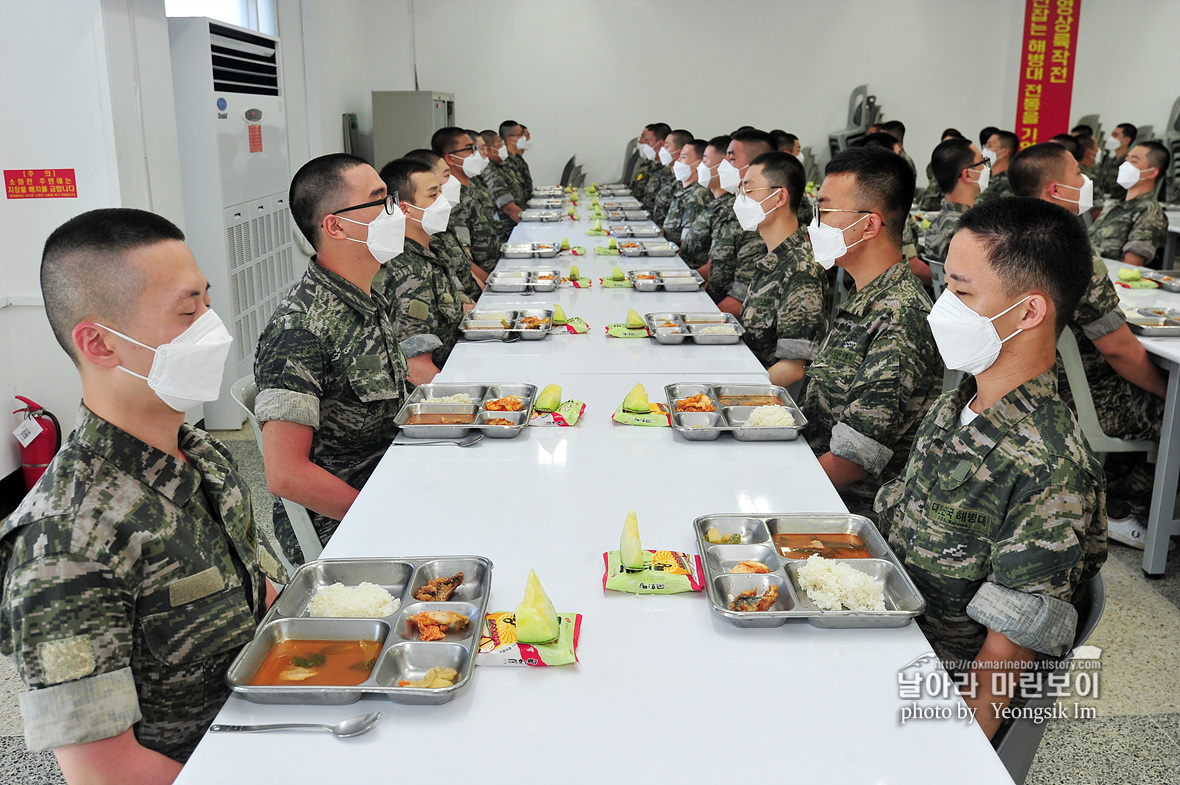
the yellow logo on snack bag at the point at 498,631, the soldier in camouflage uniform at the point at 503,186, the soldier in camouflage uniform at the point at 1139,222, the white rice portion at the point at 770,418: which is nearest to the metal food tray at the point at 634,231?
the soldier in camouflage uniform at the point at 503,186

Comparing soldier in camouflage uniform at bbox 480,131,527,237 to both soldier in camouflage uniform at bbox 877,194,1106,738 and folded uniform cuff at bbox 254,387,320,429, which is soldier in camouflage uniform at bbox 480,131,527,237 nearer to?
folded uniform cuff at bbox 254,387,320,429

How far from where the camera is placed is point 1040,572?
1.45m

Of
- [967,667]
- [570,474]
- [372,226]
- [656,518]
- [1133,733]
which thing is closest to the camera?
[967,667]

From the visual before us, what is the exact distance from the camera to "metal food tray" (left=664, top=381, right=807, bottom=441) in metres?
2.14

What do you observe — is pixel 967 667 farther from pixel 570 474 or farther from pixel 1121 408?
pixel 1121 408

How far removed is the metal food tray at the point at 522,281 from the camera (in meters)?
3.97

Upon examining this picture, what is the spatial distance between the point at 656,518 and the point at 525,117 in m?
8.71

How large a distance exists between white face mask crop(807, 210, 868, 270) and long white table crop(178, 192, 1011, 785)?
927mm

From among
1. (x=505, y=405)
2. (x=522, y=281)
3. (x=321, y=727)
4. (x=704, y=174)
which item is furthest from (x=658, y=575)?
(x=704, y=174)

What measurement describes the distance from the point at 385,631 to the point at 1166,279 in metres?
4.21

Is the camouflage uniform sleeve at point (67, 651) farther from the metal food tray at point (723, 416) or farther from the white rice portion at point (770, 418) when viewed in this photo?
the white rice portion at point (770, 418)

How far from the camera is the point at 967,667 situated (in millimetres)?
1581

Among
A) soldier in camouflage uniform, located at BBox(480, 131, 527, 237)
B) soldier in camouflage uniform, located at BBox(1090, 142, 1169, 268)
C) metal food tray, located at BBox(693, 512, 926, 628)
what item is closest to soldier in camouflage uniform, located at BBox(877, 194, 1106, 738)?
metal food tray, located at BBox(693, 512, 926, 628)

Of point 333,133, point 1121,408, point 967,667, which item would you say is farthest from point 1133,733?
point 333,133
